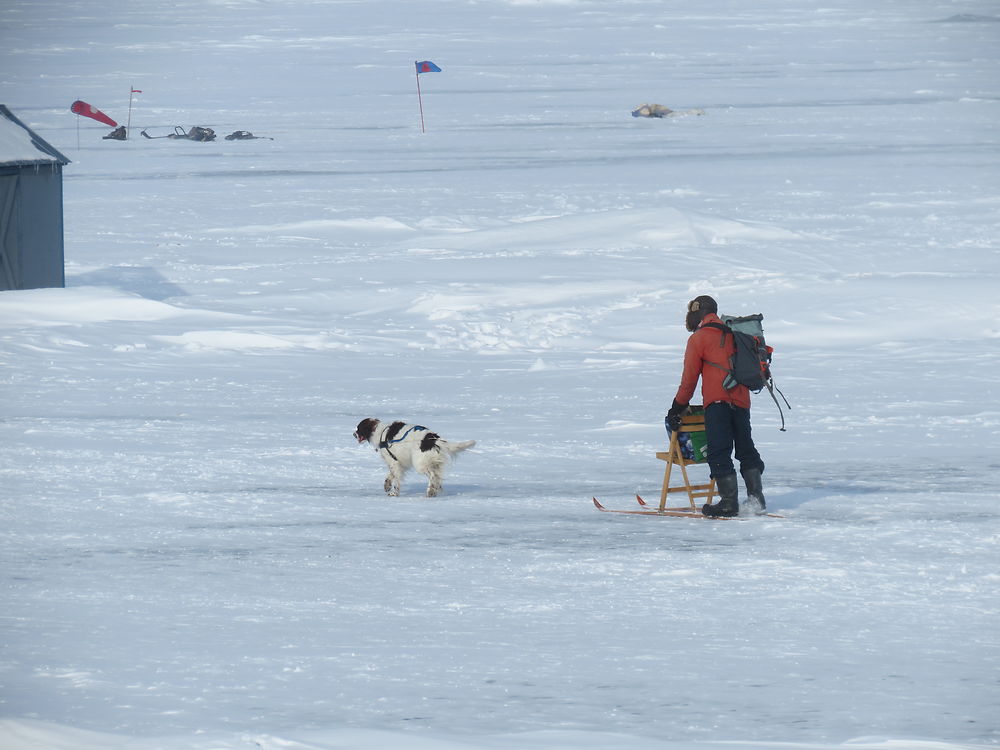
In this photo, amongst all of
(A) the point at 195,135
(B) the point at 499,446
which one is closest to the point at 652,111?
(A) the point at 195,135

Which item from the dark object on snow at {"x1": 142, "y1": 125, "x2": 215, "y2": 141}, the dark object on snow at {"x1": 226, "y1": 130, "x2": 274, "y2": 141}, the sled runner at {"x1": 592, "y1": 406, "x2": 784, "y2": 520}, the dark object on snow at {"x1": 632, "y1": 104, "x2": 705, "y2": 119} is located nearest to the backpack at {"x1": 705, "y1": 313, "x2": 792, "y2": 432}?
the sled runner at {"x1": 592, "y1": 406, "x2": 784, "y2": 520}

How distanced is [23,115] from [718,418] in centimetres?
3793

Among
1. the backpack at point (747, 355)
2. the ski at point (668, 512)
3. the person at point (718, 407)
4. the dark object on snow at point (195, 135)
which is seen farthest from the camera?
the dark object on snow at point (195, 135)

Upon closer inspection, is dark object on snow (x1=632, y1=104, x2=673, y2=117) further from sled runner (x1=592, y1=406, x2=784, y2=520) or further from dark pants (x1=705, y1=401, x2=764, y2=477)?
dark pants (x1=705, y1=401, x2=764, y2=477)

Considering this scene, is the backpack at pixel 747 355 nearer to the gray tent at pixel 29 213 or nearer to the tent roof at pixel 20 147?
the tent roof at pixel 20 147

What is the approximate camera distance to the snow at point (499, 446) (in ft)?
18.7

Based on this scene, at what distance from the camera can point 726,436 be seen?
8.62 metres

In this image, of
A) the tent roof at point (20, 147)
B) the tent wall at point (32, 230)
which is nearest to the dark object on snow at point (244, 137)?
the tent roof at point (20, 147)

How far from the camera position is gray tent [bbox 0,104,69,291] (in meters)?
18.2

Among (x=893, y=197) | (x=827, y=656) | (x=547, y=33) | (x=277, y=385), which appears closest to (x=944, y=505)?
(x=827, y=656)

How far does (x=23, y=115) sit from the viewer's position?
42719 millimetres

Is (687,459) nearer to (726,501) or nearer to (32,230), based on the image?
(726,501)

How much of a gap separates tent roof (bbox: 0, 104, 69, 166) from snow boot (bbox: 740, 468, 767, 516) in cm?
1173

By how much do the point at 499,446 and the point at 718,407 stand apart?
2921 mm
